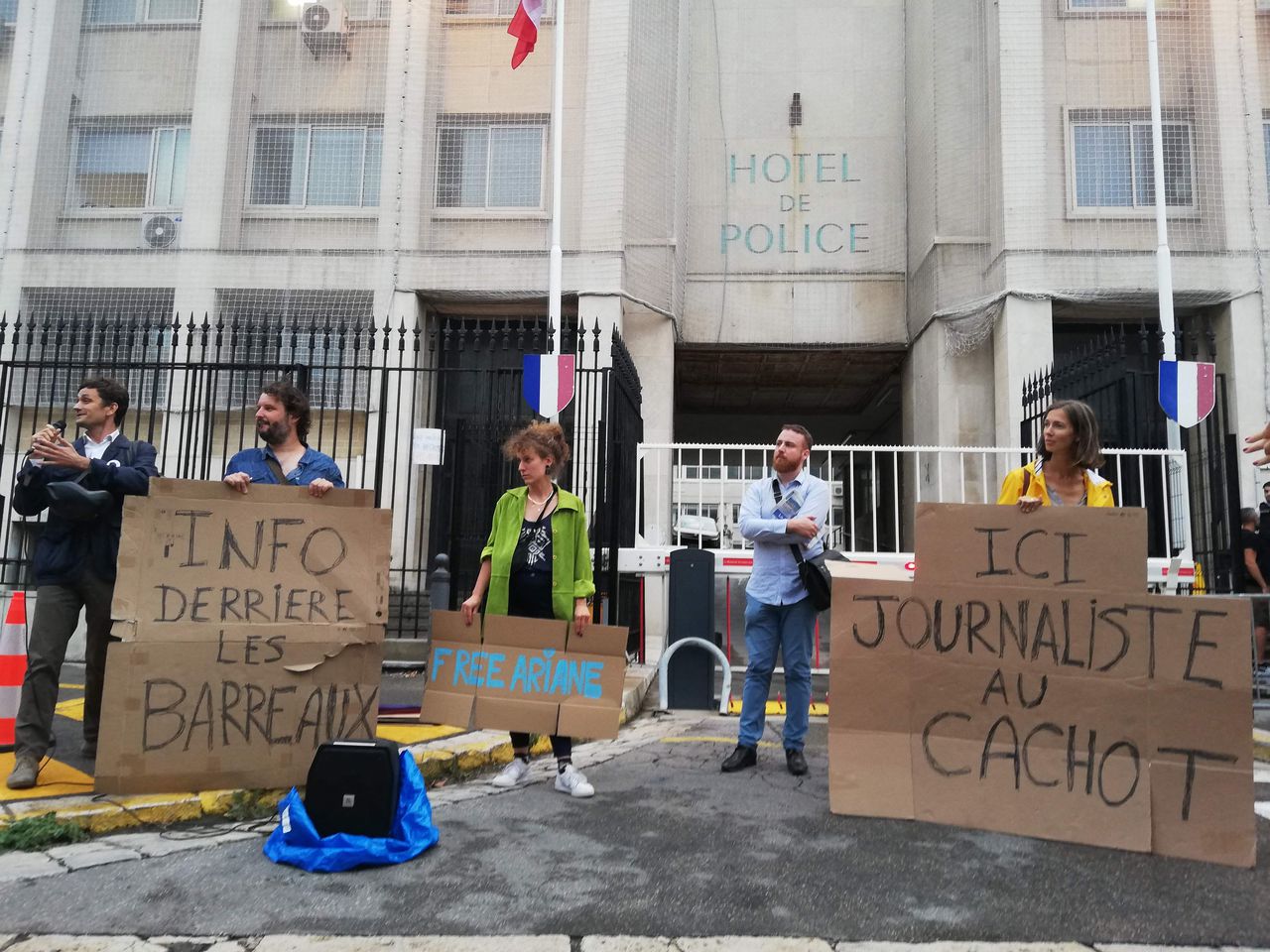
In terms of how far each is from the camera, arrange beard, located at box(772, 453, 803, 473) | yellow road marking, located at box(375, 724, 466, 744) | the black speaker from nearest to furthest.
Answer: the black speaker → beard, located at box(772, 453, 803, 473) → yellow road marking, located at box(375, 724, 466, 744)

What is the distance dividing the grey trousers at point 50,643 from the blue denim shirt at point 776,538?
3.19m

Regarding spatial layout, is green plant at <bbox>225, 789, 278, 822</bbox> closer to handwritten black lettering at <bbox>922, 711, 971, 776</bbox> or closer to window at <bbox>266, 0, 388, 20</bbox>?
handwritten black lettering at <bbox>922, 711, 971, 776</bbox>

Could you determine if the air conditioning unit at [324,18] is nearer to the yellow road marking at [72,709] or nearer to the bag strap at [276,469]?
the yellow road marking at [72,709]

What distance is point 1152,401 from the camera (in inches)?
373

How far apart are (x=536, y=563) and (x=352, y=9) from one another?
12708 millimetres

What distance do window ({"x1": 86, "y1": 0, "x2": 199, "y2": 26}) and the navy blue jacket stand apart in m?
12.8

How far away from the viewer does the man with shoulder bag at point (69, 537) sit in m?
3.89

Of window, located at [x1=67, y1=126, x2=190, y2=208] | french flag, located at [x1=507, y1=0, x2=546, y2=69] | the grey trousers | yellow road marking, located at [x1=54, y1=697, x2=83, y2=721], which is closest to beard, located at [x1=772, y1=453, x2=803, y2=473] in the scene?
the grey trousers

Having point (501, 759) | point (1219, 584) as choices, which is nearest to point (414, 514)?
point (501, 759)

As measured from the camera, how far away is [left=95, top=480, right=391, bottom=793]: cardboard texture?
3.65 m

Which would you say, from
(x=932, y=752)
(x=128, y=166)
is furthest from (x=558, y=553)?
(x=128, y=166)

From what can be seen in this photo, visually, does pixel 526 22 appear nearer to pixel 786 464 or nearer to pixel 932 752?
pixel 786 464

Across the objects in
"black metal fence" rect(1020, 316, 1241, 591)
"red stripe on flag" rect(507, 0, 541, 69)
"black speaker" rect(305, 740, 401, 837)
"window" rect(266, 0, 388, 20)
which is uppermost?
"window" rect(266, 0, 388, 20)

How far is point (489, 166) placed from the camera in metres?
13.4
